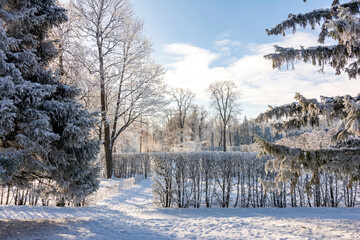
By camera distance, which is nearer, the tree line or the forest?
the forest

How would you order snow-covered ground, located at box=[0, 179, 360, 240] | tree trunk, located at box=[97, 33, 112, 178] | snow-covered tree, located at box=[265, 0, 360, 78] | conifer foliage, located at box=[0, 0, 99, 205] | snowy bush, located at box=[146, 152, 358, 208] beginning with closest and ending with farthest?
snow-covered tree, located at box=[265, 0, 360, 78]
conifer foliage, located at box=[0, 0, 99, 205]
snow-covered ground, located at box=[0, 179, 360, 240]
snowy bush, located at box=[146, 152, 358, 208]
tree trunk, located at box=[97, 33, 112, 178]

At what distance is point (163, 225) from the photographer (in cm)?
586

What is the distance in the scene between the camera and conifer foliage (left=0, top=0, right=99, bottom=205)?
14.3 feet

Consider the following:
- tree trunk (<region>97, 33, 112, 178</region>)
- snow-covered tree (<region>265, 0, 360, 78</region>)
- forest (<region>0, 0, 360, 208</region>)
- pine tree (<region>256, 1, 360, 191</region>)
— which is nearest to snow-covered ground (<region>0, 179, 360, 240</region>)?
forest (<region>0, 0, 360, 208</region>)

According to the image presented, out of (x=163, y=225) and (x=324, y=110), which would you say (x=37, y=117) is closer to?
(x=163, y=225)

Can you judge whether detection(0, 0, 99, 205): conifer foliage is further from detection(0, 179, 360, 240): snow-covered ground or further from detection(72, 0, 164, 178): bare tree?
detection(72, 0, 164, 178): bare tree

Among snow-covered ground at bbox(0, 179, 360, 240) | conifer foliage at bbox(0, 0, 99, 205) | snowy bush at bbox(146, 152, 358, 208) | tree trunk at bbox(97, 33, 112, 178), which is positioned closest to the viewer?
conifer foliage at bbox(0, 0, 99, 205)

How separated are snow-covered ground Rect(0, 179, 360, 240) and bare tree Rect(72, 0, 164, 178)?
5.43 metres

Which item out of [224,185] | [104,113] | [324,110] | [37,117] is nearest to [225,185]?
[224,185]

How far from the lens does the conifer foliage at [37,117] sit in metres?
4.36

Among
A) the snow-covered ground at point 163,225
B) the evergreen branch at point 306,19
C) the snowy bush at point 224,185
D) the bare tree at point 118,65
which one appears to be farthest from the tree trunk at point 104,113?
the evergreen branch at point 306,19

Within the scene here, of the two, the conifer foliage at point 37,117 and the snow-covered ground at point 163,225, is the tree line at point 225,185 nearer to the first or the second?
the snow-covered ground at point 163,225

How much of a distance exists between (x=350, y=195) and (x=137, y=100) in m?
11.1

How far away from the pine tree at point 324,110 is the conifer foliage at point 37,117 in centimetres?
396
